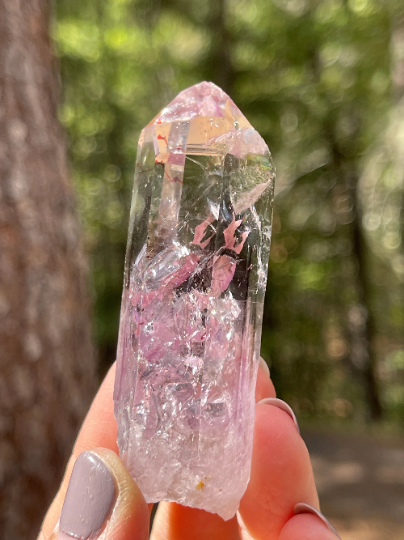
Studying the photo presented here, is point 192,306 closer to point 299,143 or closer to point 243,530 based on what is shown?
point 243,530

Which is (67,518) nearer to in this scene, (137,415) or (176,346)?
(137,415)

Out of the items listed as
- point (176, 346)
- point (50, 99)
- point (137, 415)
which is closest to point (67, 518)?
point (137, 415)

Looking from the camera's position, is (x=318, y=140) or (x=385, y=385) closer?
(x=318, y=140)

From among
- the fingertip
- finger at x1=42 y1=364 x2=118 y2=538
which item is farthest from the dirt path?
the fingertip

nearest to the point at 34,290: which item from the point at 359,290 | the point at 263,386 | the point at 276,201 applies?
the point at 263,386

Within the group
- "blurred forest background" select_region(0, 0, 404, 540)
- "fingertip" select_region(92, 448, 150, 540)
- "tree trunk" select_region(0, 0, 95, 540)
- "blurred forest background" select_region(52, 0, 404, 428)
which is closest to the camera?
"fingertip" select_region(92, 448, 150, 540)

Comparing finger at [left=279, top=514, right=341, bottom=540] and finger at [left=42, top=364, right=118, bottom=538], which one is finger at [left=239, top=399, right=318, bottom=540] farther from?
finger at [left=42, top=364, right=118, bottom=538]

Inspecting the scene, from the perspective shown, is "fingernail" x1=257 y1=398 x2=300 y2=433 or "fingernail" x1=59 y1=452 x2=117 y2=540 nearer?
Answer: "fingernail" x1=59 y1=452 x2=117 y2=540
